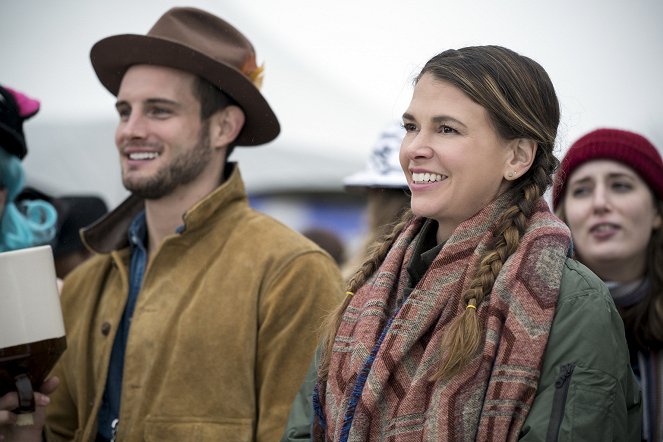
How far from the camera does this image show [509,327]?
82.0 inches

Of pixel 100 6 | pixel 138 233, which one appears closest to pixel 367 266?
pixel 138 233

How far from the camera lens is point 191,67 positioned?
3430 millimetres

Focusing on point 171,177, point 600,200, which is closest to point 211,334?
point 171,177

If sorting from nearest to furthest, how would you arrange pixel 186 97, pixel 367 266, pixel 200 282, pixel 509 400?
pixel 509 400, pixel 367 266, pixel 200 282, pixel 186 97

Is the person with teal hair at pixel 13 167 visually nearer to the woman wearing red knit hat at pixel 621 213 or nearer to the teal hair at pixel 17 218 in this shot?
the teal hair at pixel 17 218

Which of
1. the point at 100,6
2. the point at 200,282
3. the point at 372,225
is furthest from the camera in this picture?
the point at 100,6

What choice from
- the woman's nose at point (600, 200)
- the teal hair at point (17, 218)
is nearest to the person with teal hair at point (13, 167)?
the teal hair at point (17, 218)

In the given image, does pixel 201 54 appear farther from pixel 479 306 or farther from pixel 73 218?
pixel 73 218

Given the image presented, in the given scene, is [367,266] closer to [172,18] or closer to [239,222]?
[239,222]

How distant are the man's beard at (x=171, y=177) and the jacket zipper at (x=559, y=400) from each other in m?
1.90

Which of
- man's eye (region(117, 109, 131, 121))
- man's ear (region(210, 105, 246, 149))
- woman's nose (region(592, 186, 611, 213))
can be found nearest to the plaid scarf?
woman's nose (region(592, 186, 611, 213))

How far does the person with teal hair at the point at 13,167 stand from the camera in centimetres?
370

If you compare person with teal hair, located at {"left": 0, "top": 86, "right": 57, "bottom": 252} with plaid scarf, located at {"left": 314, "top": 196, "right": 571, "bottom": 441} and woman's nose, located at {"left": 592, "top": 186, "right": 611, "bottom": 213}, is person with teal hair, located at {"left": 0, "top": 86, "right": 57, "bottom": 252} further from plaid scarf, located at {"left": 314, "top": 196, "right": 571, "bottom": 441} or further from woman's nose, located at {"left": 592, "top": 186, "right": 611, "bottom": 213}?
woman's nose, located at {"left": 592, "top": 186, "right": 611, "bottom": 213}

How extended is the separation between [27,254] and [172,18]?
139cm
